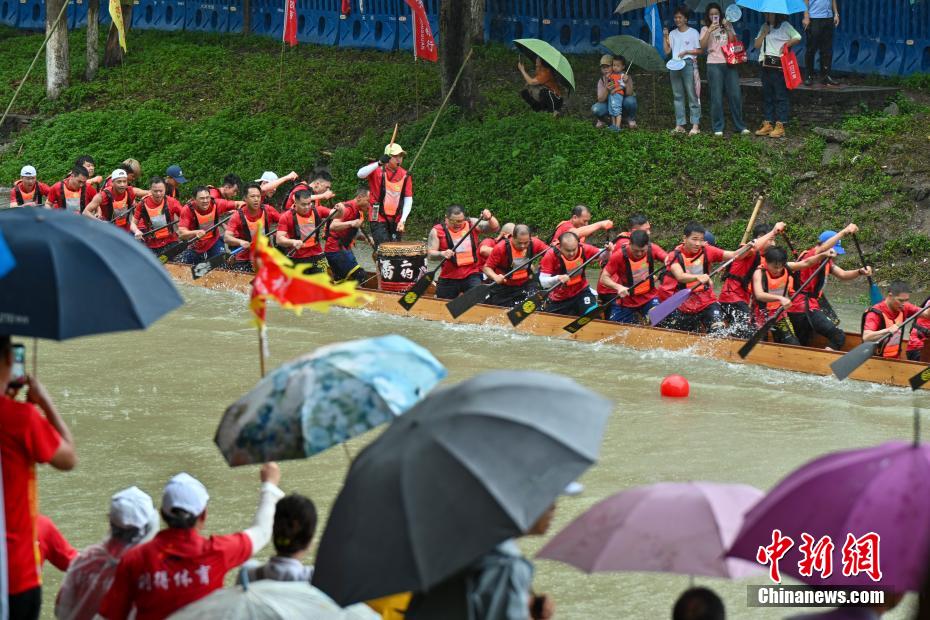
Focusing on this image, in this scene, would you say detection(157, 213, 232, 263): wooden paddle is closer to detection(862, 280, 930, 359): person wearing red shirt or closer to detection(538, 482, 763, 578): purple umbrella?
detection(862, 280, 930, 359): person wearing red shirt

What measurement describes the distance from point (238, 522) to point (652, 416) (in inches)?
142

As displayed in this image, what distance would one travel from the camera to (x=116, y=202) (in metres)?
17.2

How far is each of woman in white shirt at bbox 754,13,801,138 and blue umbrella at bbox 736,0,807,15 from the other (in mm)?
1114

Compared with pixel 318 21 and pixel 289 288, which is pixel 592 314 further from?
pixel 318 21

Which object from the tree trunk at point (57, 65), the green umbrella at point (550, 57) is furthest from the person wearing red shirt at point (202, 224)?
the tree trunk at point (57, 65)

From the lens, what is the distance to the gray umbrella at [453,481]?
387 cm

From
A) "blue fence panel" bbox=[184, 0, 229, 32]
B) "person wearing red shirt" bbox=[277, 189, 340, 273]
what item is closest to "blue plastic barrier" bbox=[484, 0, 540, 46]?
"blue fence panel" bbox=[184, 0, 229, 32]

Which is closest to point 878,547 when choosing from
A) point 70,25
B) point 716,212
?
point 716,212

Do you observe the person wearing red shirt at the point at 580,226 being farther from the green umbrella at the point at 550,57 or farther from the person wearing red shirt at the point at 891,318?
the green umbrella at the point at 550,57

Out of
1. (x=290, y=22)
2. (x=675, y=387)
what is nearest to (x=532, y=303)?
(x=675, y=387)

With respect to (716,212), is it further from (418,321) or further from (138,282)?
(138,282)

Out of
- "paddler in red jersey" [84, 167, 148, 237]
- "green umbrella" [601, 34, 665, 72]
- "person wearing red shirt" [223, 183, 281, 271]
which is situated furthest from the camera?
"green umbrella" [601, 34, 665, 72]

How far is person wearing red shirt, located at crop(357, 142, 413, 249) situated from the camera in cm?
1634

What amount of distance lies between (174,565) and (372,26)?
20.5 meters
